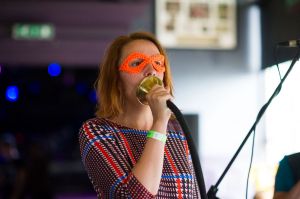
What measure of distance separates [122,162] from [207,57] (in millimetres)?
3818

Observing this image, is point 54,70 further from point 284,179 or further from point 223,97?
point 284,179

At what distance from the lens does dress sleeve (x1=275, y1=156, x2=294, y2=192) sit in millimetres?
1774

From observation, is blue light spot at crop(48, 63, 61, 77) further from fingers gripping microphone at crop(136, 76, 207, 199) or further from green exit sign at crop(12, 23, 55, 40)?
fingers gripping microphone at crop(136, 76, 207, 199)

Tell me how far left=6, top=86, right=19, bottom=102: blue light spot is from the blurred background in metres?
3.10

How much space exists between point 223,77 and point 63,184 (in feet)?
21.0

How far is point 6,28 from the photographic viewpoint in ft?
23.7

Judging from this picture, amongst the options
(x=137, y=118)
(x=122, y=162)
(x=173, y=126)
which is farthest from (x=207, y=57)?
(x=122, y=162)

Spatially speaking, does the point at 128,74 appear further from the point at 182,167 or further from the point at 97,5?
the point at 97,5

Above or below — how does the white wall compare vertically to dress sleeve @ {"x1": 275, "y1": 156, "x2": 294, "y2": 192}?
below

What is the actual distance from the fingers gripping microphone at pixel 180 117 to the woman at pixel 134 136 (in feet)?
0.10

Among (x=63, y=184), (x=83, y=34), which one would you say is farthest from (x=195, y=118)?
(x=63, y=184)

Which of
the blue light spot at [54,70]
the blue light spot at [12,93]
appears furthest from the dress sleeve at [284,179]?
the blue light spot at [12,93]

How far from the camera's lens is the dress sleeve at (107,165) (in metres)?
1.36

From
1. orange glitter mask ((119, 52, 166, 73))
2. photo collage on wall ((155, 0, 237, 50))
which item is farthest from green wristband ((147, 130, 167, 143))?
photo collage on wall ((155, 0, 237, 50))
